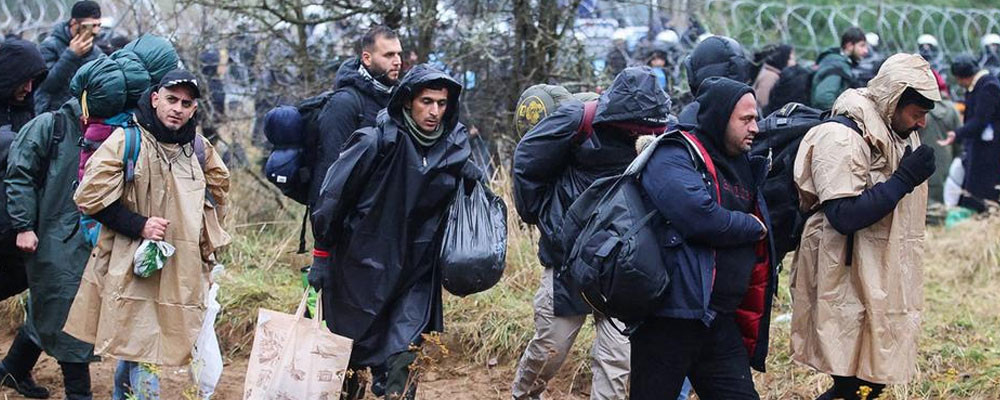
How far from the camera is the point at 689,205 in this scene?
14.2 feet

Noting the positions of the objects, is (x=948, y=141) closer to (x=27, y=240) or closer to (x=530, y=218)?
(x=530, y=218)

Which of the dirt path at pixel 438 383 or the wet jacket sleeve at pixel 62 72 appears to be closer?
the dirt path at pixel 438 383

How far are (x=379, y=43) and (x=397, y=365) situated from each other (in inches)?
71.6

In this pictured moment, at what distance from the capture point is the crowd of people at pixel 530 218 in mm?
4551

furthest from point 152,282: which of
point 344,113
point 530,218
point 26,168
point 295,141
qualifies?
point 530,218

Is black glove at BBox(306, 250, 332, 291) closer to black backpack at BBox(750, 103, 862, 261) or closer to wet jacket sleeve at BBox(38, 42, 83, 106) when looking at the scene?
black backpack at BBox(750, 103, 862, 261)

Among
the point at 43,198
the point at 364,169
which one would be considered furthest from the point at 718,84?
the point at 43,198

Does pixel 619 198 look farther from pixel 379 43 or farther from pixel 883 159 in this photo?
pixel 379 43

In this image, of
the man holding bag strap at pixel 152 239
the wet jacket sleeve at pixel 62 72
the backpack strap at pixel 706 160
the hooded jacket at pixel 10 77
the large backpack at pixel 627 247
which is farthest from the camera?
the wet jacket sleeve at pixel 62 72

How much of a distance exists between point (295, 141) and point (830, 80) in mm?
5100

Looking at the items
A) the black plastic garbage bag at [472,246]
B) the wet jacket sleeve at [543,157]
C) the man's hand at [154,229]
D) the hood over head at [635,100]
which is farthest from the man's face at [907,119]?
the man's hand at [154,229]

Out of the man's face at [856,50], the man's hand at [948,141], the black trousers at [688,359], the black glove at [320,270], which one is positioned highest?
the man's face at [856,50]

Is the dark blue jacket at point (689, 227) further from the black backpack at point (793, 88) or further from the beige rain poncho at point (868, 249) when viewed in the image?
the black backpack at point (793, 88)

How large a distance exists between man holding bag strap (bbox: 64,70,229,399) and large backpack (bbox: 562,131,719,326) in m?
1.80
